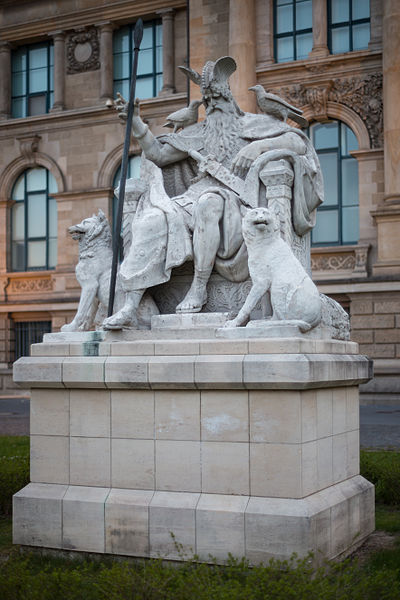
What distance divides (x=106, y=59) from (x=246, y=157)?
23380 millimetres

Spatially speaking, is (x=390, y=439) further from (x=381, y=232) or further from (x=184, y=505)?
(x=381, y=232)

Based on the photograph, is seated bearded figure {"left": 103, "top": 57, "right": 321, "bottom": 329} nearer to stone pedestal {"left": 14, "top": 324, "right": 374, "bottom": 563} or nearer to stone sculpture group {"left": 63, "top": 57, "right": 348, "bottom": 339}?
stone sculpture group {"left": 63, "top": 57, "right": 348, "bottom": 339}

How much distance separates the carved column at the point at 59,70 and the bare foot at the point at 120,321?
2455cm

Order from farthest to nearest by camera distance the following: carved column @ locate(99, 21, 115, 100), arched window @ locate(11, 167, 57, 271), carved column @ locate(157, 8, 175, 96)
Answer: arched window @ locate(11, 167, 57, 271), carved column @ locate(99, 21, 115, 100), carved column @ locate(157, 8, 175, 96)

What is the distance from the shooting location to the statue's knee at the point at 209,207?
6.40 meters

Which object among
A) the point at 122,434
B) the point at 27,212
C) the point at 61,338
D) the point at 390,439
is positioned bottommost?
the point at 390,439

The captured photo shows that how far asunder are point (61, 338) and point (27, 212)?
24.6 metres

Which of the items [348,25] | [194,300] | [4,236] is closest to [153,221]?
[194,300]

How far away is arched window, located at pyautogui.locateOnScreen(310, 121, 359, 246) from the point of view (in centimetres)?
2456

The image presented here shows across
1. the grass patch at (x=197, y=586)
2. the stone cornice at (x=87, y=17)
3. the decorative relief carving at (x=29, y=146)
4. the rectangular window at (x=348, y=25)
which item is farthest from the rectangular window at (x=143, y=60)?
the grass patch at (x=197, y=586)

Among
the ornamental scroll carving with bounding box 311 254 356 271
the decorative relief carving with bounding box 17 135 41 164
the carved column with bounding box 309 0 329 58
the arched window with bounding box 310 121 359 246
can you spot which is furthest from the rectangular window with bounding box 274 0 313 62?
the decorative relief carving with bounding box 17 135 41 164

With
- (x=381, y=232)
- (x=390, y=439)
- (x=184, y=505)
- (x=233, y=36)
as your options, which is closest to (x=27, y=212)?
(x=233, y=36)

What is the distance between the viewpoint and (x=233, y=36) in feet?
83.1

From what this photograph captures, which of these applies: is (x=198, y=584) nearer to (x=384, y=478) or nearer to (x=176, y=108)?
(x=384, y=478)
